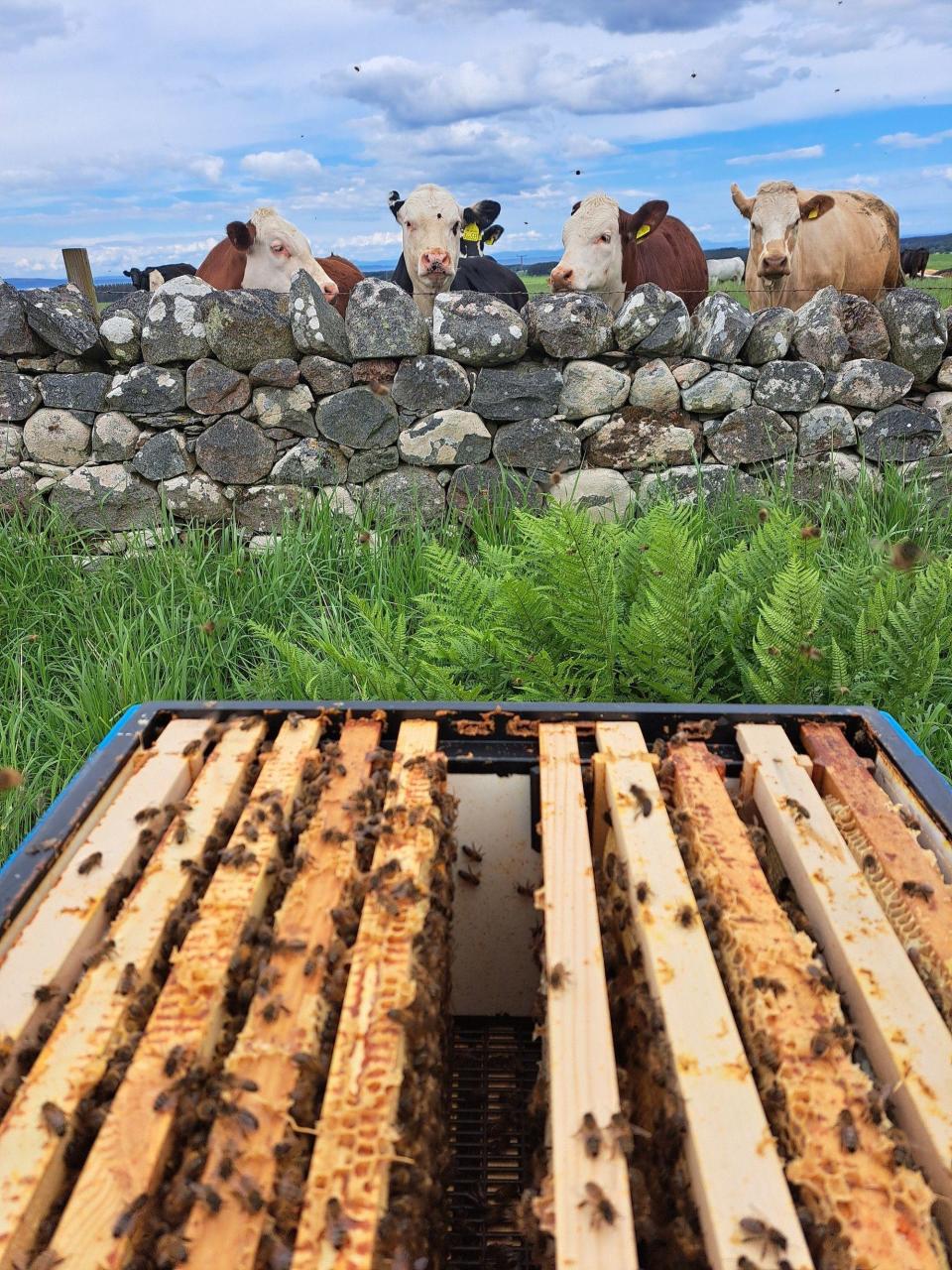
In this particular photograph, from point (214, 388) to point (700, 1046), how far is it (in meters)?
4.92

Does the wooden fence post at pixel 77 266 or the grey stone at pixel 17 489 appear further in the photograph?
→ the wooden fence post at pixel 77 266

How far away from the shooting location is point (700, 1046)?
1.32 metres

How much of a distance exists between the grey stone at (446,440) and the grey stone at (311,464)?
412mm

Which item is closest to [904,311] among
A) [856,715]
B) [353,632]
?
[353,632]

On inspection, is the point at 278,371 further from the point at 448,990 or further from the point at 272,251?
the point at 448,990

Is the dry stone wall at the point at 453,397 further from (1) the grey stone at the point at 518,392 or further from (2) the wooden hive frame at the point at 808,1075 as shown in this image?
(2) the wooden hive frame at the point at 808,1075

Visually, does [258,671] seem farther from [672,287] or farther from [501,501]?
[672,287]

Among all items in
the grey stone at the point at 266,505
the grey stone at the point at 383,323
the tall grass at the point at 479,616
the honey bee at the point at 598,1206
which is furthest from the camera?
the grey stone at the point at 266,505

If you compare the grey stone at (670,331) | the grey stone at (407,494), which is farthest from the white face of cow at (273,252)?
the grey stone at (670,331)

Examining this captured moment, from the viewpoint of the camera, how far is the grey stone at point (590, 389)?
521cm

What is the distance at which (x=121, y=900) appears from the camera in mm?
A: 1673

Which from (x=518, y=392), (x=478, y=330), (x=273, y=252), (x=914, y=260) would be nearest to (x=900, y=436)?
(x=518, y=392)

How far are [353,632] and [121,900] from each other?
2712 mm

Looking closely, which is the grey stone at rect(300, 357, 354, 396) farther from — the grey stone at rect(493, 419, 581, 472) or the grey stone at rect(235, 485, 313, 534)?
the grey stone at rect(493, 419, 581, 472)
